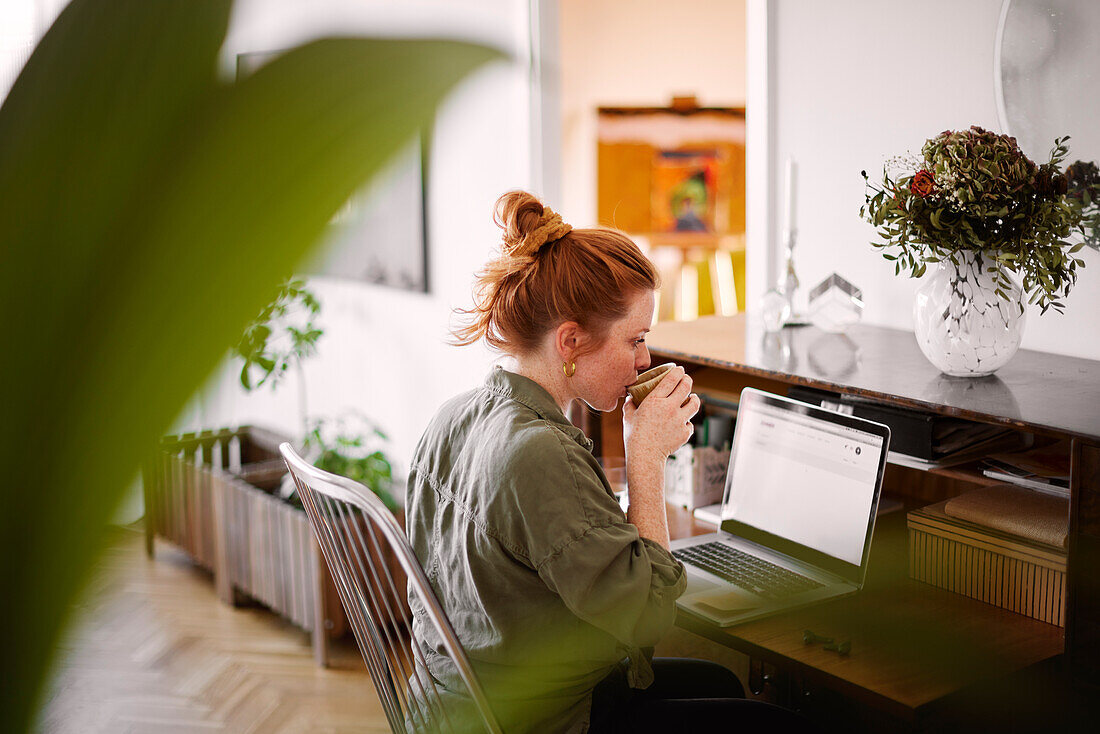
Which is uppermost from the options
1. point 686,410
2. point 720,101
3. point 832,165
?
point 720,101

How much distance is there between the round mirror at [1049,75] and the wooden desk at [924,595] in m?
0.40

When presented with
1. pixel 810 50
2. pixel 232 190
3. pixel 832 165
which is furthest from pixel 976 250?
pixel 232 190

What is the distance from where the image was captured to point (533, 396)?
1.43m

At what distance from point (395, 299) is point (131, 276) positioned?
3.57 meters

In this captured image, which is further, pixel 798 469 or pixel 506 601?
pixel 798 469

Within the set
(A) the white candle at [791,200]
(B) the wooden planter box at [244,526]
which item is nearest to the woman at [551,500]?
(A) the white candle at [791,200]

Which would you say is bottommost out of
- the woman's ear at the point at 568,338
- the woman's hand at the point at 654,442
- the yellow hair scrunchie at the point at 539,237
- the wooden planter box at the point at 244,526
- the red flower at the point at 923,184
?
the wooden planter box at the point at 244,526

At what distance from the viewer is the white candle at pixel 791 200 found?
2133mm

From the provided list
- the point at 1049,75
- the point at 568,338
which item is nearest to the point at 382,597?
the point at 568,338

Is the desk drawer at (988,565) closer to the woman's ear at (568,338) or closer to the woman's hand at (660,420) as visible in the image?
the woman's hand at (660,420)

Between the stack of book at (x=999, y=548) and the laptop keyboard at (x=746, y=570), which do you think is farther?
the laptop keyboard at (x=746, y=570)

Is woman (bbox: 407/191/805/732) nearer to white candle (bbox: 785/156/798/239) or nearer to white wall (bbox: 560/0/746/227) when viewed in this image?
white candle (bbox: 785/156/798/239)

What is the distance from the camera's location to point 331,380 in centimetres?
390

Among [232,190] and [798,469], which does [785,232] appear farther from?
[232,190]
